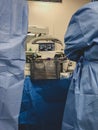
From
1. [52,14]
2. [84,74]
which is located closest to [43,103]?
[84,74]

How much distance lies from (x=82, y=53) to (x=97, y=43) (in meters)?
0.18

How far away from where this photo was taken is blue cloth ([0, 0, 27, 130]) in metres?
1.59

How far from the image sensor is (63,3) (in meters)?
4.80

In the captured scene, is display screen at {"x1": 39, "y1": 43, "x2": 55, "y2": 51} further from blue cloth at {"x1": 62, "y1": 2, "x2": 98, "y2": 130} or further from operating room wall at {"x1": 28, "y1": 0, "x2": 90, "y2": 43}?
operating room wall at {"x1": 28, "y1": 0, "x2": 90, "y2": 43}

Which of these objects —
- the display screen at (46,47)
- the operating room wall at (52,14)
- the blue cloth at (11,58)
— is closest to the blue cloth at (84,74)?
the blue cloth at (11,58)

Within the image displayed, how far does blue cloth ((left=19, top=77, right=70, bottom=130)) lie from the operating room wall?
266 centimetres

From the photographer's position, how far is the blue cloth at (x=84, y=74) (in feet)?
5.10

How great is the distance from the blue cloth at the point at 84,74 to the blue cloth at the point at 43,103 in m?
0.38

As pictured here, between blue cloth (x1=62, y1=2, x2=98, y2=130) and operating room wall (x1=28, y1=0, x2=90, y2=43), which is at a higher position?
operating room wall (x1=28, y1=0, x2=90, y2=43)

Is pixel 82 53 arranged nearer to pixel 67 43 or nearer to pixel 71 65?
pixel 67 43

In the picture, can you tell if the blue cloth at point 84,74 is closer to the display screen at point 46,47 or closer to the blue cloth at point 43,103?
the blue cloth at point 43,103

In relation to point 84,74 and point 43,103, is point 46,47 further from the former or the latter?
point 84,74

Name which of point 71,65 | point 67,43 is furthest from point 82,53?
point 71,65

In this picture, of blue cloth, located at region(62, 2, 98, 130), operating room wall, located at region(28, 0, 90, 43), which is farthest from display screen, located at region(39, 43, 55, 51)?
operating room wall, located at region(28, 0, 90, 43)
